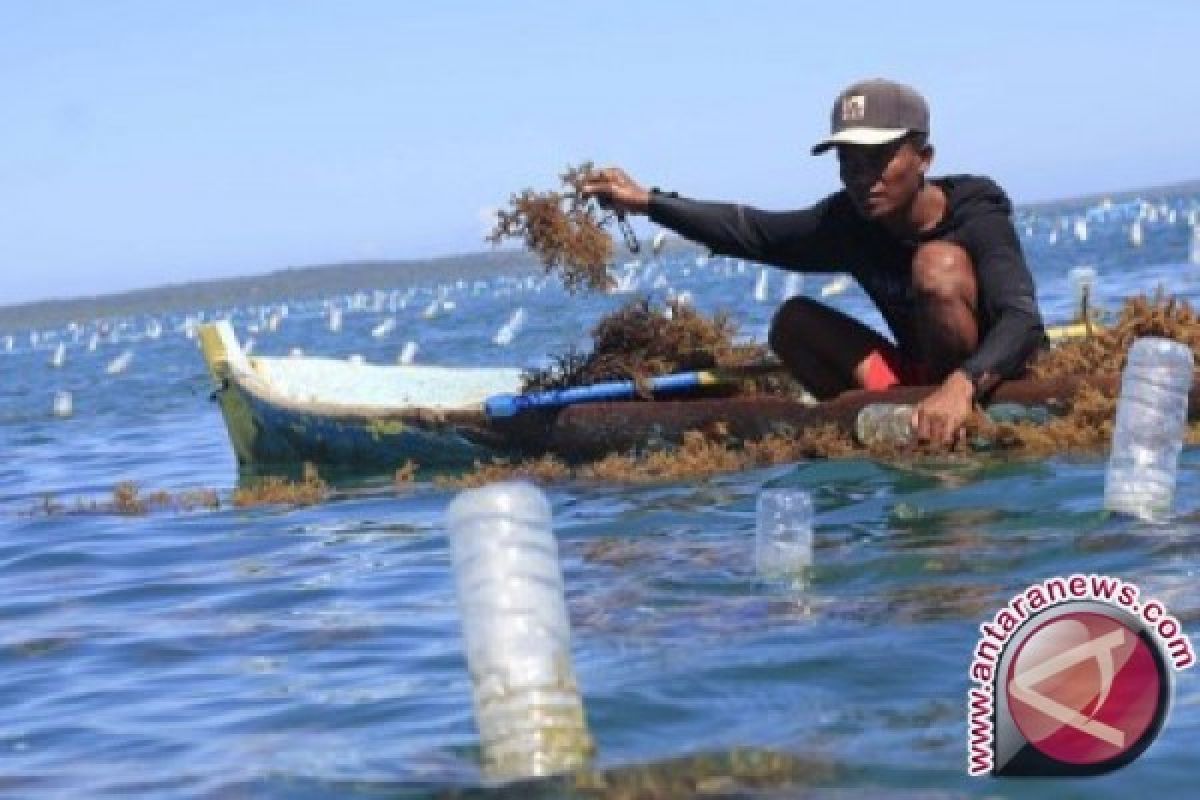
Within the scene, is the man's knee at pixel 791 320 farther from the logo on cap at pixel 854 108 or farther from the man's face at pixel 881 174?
the logo on cap at pixel 854 108

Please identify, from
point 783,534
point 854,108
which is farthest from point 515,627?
point 854,108

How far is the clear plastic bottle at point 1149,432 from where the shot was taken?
6.14 metres

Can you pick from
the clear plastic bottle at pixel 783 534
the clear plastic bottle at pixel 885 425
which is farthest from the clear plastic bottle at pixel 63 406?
the clear plastic bottle at pixel 783 534

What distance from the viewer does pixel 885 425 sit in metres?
7.61

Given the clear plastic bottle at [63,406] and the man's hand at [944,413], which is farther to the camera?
the clear plastic bottle at [63,406]

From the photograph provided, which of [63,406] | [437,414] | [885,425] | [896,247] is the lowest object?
[885,425]

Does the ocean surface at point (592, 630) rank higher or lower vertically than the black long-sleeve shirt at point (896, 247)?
lower

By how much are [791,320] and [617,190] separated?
0.88 metres

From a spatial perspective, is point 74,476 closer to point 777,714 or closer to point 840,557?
point 840,557

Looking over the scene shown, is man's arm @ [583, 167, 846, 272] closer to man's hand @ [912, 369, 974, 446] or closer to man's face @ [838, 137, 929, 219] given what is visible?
man's face @ [838, 137, 929, 219]

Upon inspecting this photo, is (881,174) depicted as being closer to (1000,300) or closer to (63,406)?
(1000,300)

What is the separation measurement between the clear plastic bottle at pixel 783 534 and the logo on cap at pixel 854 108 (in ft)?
6.30

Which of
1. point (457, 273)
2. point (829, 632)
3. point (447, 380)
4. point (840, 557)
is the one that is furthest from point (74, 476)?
point (457, 273)

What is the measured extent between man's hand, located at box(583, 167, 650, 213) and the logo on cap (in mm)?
1191
